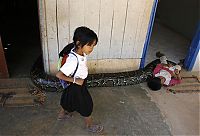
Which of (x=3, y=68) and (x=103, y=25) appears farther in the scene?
(x=3, y=68)

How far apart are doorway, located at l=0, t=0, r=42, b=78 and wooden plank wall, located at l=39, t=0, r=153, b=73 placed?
28.2 inches

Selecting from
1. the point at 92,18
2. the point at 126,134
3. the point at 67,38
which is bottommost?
the point at 126,134

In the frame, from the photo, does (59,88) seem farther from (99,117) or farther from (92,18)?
(92,18)

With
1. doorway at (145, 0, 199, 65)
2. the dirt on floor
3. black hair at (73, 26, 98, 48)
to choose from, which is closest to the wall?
doorway at (145, 0, 199, 65)

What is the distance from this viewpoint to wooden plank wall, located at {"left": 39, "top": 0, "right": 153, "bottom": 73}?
9.40 feet

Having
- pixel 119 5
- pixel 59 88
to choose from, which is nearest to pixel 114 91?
pixel 59 88

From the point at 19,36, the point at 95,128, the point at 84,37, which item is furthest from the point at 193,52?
the point at 19,36

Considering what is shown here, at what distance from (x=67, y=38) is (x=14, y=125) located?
134 cm

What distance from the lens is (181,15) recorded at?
546cm

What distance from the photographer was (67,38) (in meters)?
3.09

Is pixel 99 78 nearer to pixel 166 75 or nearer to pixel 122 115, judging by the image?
pixel 122 115

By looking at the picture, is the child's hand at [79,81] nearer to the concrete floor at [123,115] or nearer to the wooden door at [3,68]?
the concrete floor at [123,115]

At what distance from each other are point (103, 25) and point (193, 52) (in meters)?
1.81

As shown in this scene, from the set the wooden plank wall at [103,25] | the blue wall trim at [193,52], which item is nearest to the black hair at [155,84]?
the wooden plank wall at [103,25]
